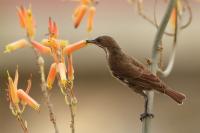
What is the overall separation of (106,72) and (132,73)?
613cm

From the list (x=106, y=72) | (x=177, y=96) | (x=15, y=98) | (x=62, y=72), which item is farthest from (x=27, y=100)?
(x=106, y=72)

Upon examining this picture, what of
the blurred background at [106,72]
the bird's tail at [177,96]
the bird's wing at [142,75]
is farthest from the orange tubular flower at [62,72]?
the blurred background at [106,72]

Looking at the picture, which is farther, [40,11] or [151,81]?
[40,11]

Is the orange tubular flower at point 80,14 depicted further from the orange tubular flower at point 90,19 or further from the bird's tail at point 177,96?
the bird's tail at point 177,96

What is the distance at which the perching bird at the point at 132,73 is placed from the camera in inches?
131

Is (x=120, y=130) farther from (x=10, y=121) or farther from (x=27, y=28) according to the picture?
(x=27, y=28)

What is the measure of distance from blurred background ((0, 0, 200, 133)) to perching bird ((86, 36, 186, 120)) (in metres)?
4.93

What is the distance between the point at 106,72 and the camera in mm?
9594

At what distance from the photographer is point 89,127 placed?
28.2 feet

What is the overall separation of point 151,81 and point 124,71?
0.17 m

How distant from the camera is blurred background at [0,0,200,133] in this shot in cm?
895

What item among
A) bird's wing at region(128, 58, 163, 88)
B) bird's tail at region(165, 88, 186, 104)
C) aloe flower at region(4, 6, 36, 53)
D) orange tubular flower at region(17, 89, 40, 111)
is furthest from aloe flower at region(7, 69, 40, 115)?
bird's tail at region(165, 88, 186, 104)

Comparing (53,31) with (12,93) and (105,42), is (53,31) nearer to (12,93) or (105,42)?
(12,93)

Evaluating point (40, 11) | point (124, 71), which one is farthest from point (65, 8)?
point (124, 71)
